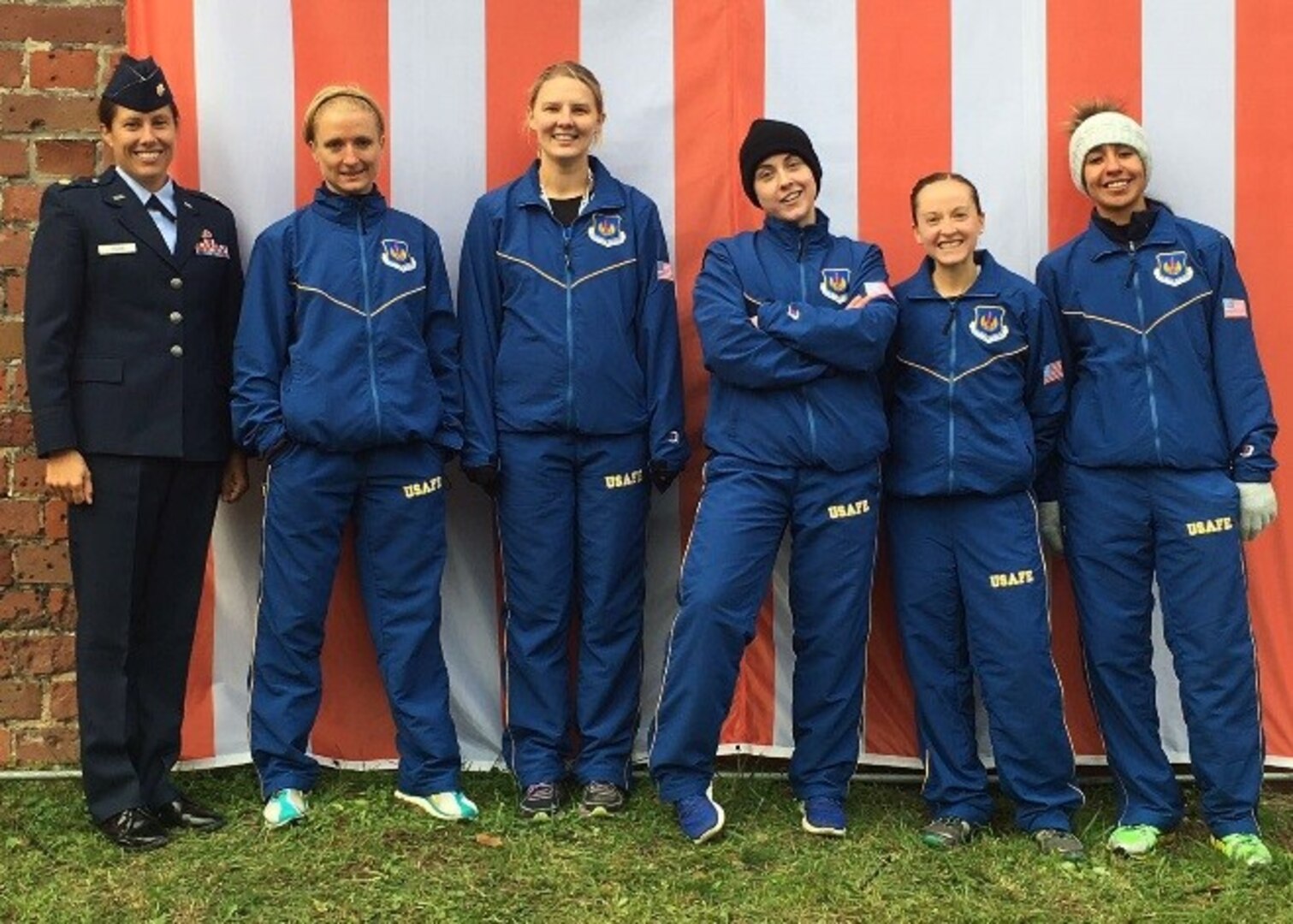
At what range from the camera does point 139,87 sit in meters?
3.53

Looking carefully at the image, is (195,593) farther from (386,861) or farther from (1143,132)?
(1143,132)

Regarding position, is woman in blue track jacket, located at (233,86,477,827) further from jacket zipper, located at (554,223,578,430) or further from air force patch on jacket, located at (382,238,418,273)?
jacket zipper, located at (554,223,578,430)

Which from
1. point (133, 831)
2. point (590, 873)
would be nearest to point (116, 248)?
point (133, 831)

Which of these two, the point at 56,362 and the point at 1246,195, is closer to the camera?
the point at 56,362

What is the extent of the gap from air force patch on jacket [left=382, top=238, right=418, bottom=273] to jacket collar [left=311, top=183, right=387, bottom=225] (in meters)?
0.08

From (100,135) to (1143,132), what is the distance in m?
2.61

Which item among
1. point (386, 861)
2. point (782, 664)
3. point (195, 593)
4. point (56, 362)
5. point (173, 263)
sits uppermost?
point (173, 263)

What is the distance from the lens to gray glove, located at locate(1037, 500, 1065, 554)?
3703 mm

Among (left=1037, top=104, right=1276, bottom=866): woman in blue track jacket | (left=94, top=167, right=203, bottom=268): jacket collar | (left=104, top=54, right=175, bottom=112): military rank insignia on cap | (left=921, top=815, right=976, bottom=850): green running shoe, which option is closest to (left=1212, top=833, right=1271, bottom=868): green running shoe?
(left=1037, top=104, right=1276, bottom=866): woman in blue track jacket

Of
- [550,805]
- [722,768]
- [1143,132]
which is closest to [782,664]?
[722,768]

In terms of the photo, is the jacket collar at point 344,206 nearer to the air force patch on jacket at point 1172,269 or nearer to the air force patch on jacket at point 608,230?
the air force patch on jacket at point 608,230

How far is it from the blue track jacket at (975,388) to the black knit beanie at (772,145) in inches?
15.2

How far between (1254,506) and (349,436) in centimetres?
209

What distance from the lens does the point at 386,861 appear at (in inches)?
133
